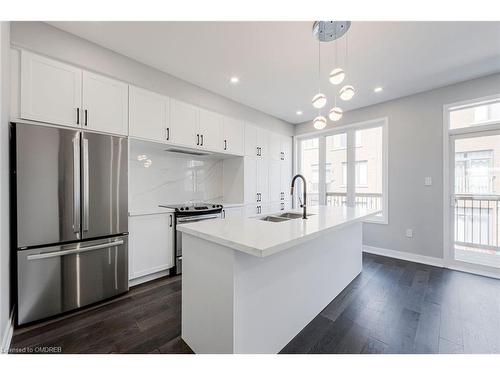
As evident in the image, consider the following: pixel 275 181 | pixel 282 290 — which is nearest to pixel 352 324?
pixel 282 290

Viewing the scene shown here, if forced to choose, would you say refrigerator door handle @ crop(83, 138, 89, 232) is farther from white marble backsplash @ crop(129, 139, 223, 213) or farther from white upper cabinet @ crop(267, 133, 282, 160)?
white upper cabinet @ crop(267, 133, 282, 160)

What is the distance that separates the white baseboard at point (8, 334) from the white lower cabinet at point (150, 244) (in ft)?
3.05

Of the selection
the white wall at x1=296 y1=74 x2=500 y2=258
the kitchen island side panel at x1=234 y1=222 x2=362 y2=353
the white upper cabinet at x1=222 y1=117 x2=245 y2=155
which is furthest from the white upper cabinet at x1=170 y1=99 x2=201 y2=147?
the white wall at x1=296 y1=74 x2=500 y2=258

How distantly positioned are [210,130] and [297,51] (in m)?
1.66

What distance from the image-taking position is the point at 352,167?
417 centimetres

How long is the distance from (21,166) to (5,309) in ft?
3.67

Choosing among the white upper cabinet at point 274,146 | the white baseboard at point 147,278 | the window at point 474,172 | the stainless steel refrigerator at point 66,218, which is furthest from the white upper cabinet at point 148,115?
the window at point 474,172

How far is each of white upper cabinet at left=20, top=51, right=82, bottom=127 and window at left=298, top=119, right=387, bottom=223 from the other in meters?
4.32

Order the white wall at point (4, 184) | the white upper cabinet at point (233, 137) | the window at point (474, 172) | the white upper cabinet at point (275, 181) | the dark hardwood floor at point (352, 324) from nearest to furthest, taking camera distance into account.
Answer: the white wall at point (4, 184)
the dark hardwood floor at point (352, 324)
the window at point (474, 172)
the white upper cabinet at point (233, 137)
the white upper cabinet at point (275, 181)

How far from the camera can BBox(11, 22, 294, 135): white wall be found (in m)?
1.90

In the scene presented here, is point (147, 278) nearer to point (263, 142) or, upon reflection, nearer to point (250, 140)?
point (250, 140)

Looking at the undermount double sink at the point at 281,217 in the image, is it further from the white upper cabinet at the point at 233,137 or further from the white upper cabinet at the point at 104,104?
the white upper cabinet at the point at 104,104

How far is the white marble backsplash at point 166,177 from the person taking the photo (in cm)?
304
